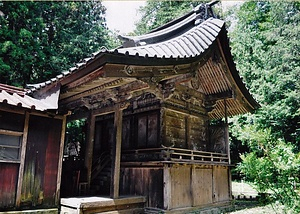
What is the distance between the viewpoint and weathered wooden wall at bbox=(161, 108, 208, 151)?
930 centimetres

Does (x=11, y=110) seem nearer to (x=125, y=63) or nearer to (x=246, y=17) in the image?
(x=125, y=63)

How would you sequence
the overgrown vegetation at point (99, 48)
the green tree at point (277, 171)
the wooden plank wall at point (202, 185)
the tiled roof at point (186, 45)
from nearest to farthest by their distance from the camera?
the green tree at point (277, 171), the tiled roof at point (186, 45), the wooden plank wall at point (202, 185), the overgrown vegetation at point (99, 48)

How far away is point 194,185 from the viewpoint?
878 centimetres

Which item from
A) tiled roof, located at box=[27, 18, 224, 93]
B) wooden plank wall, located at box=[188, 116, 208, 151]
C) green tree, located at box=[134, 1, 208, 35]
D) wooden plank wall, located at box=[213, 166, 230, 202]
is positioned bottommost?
wooden plank wall, located at box=[213, 166, 230, 202]

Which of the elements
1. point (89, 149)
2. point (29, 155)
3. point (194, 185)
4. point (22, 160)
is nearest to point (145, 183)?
point (194, 185)

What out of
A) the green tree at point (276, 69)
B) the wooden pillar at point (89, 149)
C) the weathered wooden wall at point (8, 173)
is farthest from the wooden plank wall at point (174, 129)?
the green tree at point (276, 69)

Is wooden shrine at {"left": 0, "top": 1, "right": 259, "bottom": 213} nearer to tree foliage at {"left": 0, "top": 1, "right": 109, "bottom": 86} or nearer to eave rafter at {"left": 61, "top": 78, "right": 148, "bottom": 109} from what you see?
eave rafter at {"left": 61, "top": 78, "right": 148, "bottom": 109}

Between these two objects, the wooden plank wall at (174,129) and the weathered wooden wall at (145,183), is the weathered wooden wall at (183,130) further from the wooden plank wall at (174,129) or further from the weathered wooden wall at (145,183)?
the weathered wooden wall at (145,183)

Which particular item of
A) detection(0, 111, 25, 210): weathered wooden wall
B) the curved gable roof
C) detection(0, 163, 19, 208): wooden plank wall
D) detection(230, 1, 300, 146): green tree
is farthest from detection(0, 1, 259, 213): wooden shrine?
detection(230, 1, 300, 146): green tree

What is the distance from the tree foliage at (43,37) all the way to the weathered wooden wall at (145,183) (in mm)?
10221

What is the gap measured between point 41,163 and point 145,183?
11.6 ft

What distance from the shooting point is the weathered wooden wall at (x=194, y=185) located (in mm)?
7812

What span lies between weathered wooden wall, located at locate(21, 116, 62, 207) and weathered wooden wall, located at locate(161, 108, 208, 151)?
3.94 metres

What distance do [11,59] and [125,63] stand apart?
1283cm
